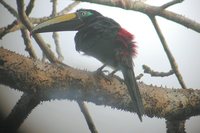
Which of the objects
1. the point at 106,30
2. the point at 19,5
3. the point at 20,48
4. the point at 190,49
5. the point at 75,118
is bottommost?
the point at 75,118

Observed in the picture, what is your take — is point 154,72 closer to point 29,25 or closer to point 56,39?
point 56,39

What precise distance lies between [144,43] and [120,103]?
487 mm

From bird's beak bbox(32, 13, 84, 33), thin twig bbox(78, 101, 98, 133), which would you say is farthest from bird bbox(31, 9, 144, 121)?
thin twig bbox(78, 101, 98, 133)

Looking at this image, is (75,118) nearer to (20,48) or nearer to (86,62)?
(86,62)

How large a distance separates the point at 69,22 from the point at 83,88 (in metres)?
0.41

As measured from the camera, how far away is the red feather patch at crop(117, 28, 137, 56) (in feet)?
4.69

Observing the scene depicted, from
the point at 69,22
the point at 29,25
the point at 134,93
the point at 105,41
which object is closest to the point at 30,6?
the point at 29,25

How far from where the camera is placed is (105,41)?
1423 mm

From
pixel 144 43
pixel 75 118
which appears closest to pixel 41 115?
pixel 75 118

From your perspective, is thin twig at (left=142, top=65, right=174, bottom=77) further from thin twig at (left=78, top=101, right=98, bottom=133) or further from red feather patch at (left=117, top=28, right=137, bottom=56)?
thin twig at (left=78, top=101, right=98, bottom=133)

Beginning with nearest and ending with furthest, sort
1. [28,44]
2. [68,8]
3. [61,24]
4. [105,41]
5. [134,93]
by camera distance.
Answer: [134,93] → [105,41] → [61,24] → [28,44] → [68,8]

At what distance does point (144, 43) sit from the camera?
5.61 feet

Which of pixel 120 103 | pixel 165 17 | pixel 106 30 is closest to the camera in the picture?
pixel 120 103

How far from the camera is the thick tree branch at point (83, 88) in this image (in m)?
1.23
